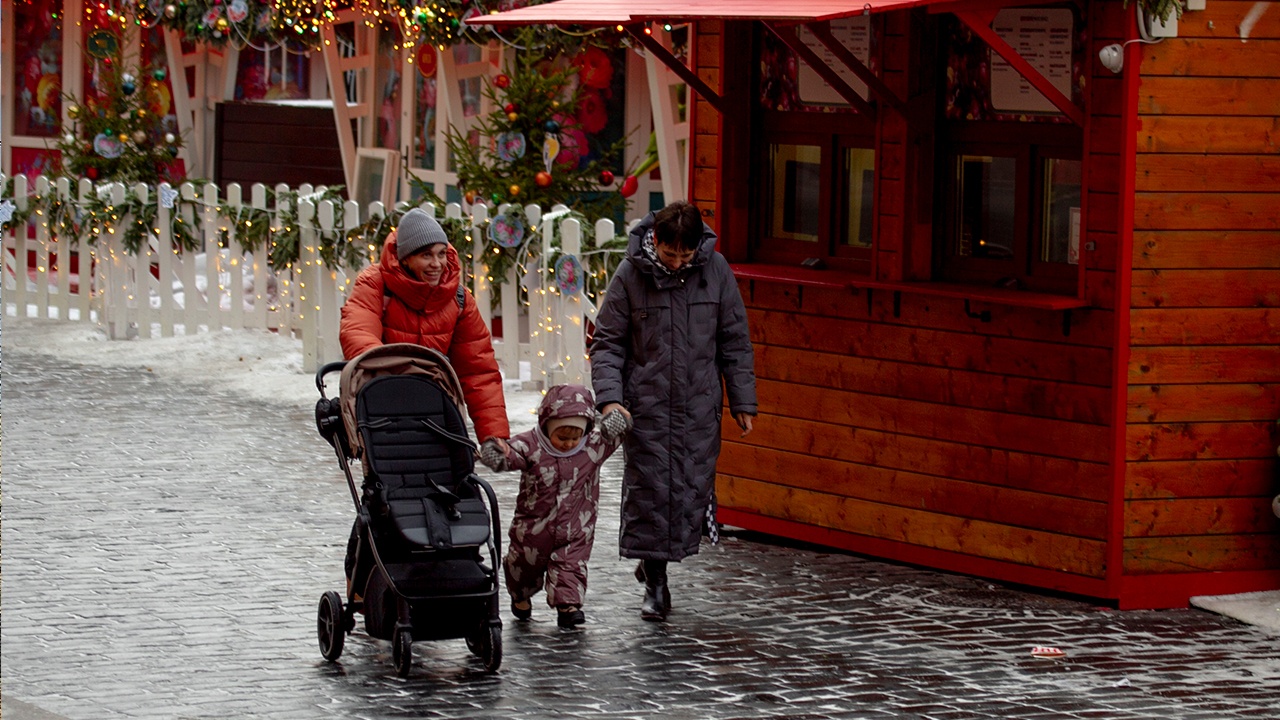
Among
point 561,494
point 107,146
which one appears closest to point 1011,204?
point 561,494

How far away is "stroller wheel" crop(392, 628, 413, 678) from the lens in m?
7.03

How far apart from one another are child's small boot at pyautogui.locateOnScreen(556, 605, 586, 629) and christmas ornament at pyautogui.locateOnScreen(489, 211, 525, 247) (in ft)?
20.1

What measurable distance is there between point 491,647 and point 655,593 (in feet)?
3.69

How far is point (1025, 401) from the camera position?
851cm

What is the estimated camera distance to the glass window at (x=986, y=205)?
8.77 m

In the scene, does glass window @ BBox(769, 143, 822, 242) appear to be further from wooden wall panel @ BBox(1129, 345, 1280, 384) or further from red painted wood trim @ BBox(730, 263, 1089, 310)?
wooden wall panel @ BBox(1129, 345, 1280, 384)

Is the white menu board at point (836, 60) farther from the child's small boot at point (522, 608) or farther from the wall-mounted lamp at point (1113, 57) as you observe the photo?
the child's small boot at point (522, 608)

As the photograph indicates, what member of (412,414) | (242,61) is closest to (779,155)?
(412,414)

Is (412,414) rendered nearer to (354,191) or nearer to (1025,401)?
(1025,401)

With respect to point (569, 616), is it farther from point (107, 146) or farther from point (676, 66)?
point (107, 146)

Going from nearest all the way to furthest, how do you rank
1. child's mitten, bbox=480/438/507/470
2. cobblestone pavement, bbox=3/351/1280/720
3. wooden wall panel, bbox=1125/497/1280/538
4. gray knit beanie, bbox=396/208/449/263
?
cobblestone pavement, bbox=3/351/1280/720 < gray knit beanie, bbox=396/208/449/263 < child's mitten, bbox=480/438/507/470 < wooden wall panel, bbox=1125/497/1280/538

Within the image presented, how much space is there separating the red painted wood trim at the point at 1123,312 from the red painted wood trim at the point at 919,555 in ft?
0.70

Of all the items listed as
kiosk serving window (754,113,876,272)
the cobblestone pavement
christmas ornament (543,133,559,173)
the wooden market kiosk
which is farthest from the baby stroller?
christmas ornament (543,133,559,173)

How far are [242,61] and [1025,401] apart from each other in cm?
1535
